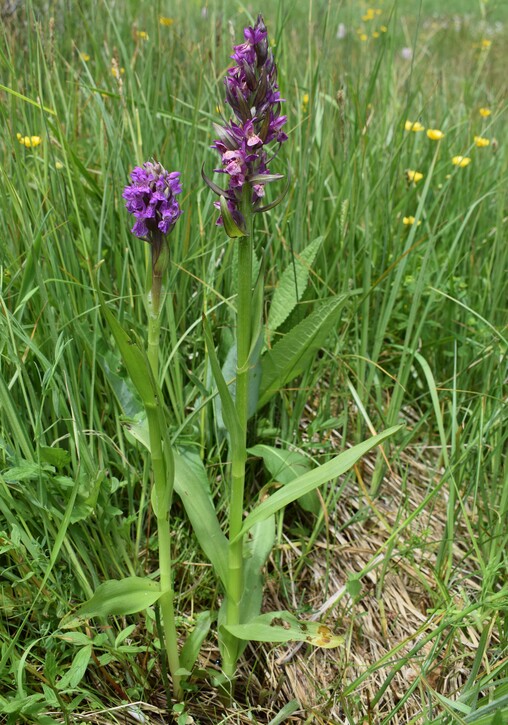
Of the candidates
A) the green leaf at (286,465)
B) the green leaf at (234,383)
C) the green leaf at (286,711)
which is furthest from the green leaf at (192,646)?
the green leaf at (234,383)

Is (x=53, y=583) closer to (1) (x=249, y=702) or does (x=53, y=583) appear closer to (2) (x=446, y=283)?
(1) (x=249, y=702)

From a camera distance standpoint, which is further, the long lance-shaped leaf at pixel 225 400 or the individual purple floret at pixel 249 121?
the long lance-shaped leaf at pixel 225 400

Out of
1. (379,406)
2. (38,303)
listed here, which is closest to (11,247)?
(38,303)

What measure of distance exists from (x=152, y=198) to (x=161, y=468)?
1.76ft

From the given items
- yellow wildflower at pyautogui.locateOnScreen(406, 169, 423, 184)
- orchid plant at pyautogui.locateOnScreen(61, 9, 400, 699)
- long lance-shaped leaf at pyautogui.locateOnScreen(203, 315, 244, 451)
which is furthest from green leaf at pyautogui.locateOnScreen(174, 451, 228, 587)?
yellow wildflower at pyautogui.locateOnScreen(406, 169, 423, 184)

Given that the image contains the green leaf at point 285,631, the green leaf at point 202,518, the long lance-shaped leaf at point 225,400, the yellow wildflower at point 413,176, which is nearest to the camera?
the long lance-shaped leaf at point 225,400

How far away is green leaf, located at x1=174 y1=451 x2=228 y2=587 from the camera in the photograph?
1.48m

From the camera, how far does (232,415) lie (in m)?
1.31

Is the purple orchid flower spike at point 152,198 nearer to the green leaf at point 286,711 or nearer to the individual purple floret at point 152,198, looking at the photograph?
the individual purple floret at point 152,198

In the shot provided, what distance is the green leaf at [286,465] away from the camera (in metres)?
1.75

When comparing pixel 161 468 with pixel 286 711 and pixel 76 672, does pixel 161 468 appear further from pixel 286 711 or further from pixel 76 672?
pixel 286 711

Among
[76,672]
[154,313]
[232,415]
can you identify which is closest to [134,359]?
[154,313]

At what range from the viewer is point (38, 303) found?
1.81m

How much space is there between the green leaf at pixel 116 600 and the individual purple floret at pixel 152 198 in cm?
72
